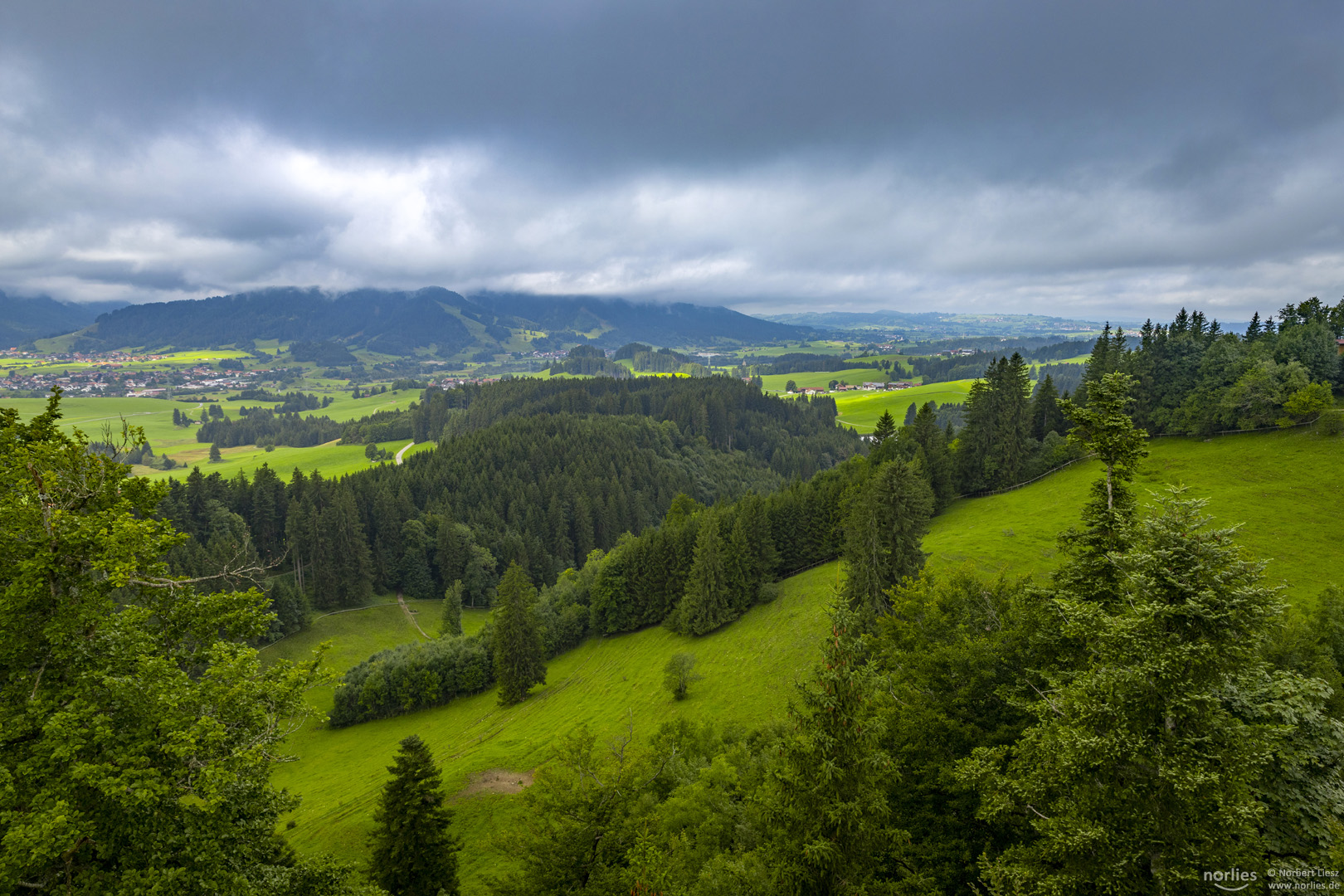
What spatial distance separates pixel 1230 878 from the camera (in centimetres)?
1110

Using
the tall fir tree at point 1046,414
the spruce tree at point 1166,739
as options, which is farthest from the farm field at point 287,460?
the spruce tree at point 1166,739

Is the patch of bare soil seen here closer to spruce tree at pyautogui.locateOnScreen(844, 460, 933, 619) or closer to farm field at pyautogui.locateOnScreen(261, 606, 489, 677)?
spruce tree at pyautogui.locateOnScreen(844, 460, 933, 619)

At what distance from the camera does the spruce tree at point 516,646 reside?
59781mm

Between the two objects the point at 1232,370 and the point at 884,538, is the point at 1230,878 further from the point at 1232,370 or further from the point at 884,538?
the point at 1232,370

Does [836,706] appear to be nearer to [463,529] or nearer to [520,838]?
[520,838]

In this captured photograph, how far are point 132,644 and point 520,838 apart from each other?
15.5 metres

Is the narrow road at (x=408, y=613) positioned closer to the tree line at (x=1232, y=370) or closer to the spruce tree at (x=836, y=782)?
the spruce tree at (x=836, y=782)

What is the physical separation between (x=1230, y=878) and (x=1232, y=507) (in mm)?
57505

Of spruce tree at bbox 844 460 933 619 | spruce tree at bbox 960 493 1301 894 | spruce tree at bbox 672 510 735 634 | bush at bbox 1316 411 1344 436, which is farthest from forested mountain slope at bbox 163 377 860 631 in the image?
spruce tree at bbox 960 493 1301 894

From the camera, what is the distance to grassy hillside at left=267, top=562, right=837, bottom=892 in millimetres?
37812

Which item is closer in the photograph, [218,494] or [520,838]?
[520,838]

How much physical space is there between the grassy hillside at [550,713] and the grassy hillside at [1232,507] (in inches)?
663

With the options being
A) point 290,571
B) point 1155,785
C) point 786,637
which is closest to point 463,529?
point 290,571

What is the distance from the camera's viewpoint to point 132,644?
1340 cm
